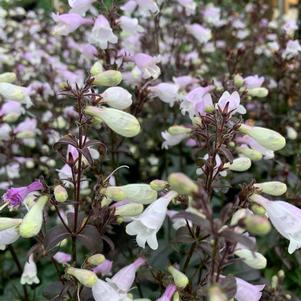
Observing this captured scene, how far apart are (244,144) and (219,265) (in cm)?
112

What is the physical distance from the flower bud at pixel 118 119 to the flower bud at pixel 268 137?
407 mm

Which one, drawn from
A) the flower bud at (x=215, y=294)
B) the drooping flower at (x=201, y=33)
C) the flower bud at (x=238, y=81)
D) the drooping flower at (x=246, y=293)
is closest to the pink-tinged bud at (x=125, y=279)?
the drooping flower at (x=246, y=293)

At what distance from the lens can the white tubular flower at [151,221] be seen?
182 centimetres

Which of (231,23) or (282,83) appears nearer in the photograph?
(282,83)

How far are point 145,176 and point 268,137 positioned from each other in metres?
2.04

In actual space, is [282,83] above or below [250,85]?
below

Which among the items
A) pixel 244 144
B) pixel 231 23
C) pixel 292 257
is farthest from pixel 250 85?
pixel 231 23

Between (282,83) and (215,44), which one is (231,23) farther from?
(282,83)

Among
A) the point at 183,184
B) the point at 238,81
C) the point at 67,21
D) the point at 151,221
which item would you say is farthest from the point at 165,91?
the point at 183,184

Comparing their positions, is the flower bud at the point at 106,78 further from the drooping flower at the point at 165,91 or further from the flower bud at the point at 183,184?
the drooping flower at the point at 165,91

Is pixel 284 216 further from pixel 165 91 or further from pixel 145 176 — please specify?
pixel 145 176

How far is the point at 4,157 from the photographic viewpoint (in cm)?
297

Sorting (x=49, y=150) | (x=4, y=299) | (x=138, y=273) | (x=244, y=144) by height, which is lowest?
(x=4, y=299)

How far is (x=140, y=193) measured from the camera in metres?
1.89
